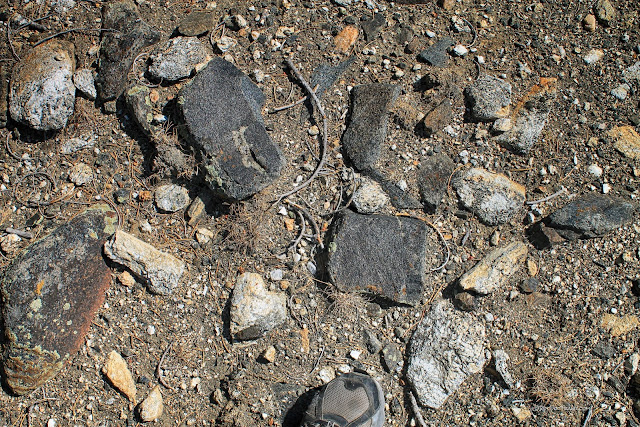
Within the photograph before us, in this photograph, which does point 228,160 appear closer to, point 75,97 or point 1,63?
point 75,97

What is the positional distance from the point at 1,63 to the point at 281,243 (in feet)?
7.42

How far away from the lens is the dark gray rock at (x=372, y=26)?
3076 millimetres

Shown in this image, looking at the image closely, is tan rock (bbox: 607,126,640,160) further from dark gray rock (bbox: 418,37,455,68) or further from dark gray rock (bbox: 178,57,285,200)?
dark gray rock (bbox: 178,57,285,200)

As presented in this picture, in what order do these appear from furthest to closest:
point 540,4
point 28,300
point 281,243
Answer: point 540,4
point 281,243
point 28,300

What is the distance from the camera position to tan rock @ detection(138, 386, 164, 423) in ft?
9.15

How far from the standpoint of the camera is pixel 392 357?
286cm

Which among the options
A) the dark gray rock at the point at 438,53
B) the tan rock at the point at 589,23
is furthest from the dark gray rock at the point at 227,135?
the tan rock at the point at 589,23

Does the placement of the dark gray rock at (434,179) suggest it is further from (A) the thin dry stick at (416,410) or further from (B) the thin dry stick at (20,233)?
(B) the thin dry stick at (20,233)

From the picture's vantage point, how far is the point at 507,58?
120 inches

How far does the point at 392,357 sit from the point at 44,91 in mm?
2795

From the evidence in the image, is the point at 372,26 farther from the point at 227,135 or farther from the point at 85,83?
the point at 85,83

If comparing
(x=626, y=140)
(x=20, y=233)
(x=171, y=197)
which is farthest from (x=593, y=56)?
(x=20, y=233)

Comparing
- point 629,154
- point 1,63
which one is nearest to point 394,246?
point 629,154

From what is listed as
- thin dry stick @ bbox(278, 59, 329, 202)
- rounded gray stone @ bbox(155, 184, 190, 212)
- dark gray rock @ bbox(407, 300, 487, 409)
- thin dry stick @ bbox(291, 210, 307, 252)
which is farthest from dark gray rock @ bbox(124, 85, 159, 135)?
dark gray rock @ bbox(407, 300, 487, 409)
